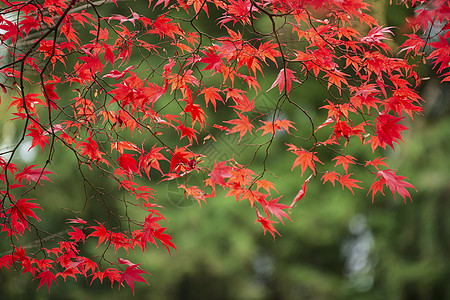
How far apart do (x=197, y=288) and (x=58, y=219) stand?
150 cm

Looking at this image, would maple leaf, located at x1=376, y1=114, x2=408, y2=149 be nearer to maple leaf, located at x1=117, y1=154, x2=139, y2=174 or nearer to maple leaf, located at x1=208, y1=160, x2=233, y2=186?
maple leaf, located at x1=208, y1=160, x2=233, y2=186

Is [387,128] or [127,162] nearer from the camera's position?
[387,128]

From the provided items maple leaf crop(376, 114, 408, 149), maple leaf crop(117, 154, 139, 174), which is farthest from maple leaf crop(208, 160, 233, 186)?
maple leaf crop(376, 114, 408, 149)

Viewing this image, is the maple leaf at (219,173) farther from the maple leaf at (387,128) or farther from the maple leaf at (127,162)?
the maple leaf at (387,128)

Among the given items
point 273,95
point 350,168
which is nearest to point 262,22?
point 273,95

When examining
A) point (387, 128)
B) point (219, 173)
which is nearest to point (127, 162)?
point (219, 173)

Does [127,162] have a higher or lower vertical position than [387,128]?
lower

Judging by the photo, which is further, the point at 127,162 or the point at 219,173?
the point at 127,162

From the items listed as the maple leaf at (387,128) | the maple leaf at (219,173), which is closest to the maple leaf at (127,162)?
the maple leaf at (219,173)

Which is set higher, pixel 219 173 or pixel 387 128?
pixel 387 128

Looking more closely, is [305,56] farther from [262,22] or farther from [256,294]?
[256,294]

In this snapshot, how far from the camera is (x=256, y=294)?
15.5 feet

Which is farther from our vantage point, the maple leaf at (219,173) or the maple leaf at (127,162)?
the maple leaf at (127,162)

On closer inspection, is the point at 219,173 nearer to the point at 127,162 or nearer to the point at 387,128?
the point at 127,162
